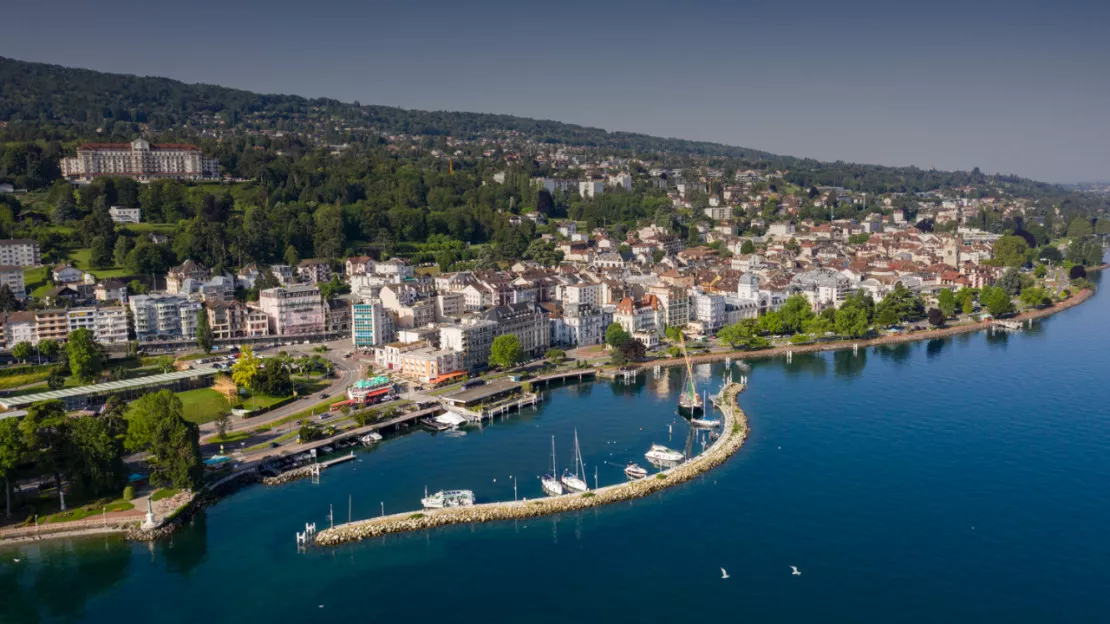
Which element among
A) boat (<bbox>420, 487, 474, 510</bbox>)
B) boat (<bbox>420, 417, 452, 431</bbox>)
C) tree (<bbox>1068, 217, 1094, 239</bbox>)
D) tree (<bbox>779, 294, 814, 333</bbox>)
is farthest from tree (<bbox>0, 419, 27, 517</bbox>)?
tree (<bbox>1068, 217, 1094, 239</bbox>)

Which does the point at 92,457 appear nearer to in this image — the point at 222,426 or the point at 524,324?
the point at 222,426

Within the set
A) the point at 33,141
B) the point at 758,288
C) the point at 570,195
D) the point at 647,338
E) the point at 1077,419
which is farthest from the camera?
A: the point at 570,195

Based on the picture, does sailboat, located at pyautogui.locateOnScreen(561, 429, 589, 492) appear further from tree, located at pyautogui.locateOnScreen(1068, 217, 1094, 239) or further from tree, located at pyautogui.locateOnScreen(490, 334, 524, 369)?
tree, located at pyautogui.locateOnScreen(1068, 217, 1094, 239)

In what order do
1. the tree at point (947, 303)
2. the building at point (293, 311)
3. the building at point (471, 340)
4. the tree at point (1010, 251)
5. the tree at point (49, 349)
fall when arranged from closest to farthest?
the tree at point (49, 349)
the building at point (471, 340)
the building at point (293, 311)
the tree at point (947, 303)
the tree at point (1010, 251)

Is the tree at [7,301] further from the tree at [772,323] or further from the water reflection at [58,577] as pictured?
the tree at [772,323]

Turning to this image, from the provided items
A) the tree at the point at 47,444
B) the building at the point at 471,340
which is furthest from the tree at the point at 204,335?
the tree at the point at 47,444

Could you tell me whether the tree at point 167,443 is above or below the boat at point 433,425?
above

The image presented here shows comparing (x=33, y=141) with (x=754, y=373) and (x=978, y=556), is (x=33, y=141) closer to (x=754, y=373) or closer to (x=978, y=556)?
(x=754, y=373)

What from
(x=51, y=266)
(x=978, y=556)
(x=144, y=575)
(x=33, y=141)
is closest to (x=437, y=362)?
(x=144, y=575)
